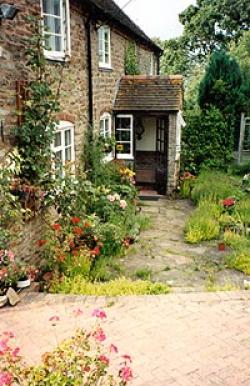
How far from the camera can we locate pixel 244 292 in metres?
6.29

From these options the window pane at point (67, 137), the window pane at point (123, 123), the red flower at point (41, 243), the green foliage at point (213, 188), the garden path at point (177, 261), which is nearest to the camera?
the red flower at point (41, 243)

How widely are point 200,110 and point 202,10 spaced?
763 inches

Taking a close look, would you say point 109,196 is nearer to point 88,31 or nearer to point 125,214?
point 125,214

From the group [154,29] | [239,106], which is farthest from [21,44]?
[154,29]

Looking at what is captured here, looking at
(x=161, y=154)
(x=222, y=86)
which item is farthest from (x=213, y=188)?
(x=222, y=86)

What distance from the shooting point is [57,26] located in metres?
8.76

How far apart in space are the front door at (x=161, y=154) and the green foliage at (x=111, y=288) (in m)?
7.91

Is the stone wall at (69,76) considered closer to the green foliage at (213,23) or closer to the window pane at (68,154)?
the window pane at (68,154)

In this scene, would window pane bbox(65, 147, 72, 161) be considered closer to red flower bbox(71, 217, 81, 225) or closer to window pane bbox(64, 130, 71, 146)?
window pane bbox(64, 130, 71, 146)

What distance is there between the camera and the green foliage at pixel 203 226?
969cm

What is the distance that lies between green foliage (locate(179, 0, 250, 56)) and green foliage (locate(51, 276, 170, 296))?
2916cm

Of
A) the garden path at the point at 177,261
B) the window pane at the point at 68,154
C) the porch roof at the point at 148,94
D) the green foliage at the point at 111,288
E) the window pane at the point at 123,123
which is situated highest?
the porch roof at the point at 148,94

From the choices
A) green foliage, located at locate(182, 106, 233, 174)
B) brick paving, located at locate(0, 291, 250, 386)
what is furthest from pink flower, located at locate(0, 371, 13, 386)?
green foliage, located at locate(182, 106, 233, 174)

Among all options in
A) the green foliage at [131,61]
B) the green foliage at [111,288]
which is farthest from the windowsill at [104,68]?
the green foliage at [111,288]
